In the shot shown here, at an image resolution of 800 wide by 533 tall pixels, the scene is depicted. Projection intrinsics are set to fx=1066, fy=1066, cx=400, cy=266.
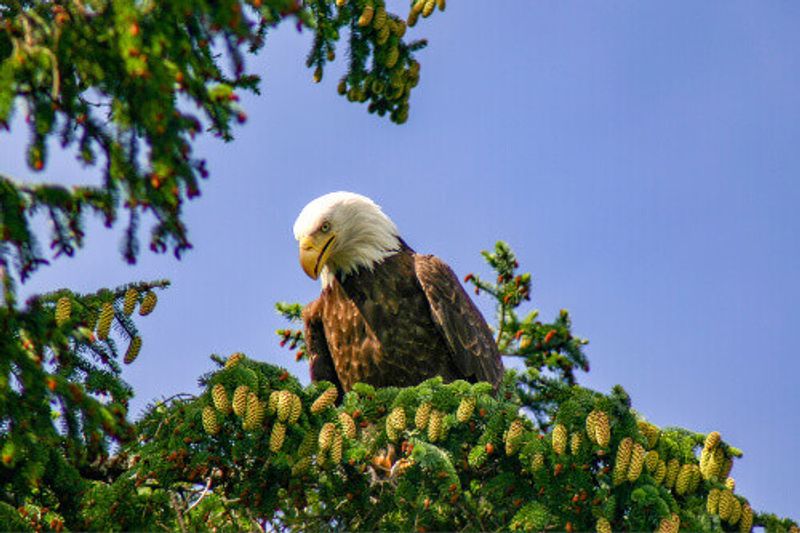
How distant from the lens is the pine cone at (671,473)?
4359 millimetres

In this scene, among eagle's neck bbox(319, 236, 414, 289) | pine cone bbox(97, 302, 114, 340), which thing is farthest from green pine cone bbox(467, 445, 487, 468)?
eagle's neck bbox(319, 236, 414, 289)

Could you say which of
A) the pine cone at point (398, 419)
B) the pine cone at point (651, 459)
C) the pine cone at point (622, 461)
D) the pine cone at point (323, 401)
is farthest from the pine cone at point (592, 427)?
the pine cone at point (323, 401)

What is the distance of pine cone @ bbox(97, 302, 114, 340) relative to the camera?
15.5 feet

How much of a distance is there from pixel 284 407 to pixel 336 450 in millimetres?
281

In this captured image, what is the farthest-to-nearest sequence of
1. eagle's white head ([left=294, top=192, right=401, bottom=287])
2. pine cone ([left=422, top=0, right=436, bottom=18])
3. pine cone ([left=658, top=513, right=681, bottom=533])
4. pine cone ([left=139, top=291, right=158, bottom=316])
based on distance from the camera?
eagle's white head ([left=294, top=192, right=401, bottom=287]) → pine cone ([left=422, top=0, right=436, bottom=18]) → pine cone ([left=139, top=291, right=158, bottom=316]) → pine cone ([left=658, top=513, right=681, bottom=533])

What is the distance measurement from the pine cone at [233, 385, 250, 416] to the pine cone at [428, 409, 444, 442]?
772 millimetres

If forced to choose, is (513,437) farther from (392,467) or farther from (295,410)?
(295,410)

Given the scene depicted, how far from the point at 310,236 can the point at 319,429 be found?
2332mm

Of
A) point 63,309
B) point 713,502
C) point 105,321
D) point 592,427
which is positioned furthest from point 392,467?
point 63,309

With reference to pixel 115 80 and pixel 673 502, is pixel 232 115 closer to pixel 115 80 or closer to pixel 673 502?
pixel 115 80

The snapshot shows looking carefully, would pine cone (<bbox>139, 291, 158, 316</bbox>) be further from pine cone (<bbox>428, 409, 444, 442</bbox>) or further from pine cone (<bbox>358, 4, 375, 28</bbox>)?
pine cone (<bbox>358, 4, 375, 28</bbox>)

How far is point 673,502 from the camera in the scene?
166 inches

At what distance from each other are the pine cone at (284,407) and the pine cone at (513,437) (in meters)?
0.91

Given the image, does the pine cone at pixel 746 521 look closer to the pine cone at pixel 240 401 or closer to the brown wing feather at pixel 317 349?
the pine cone at pixel 240 401
